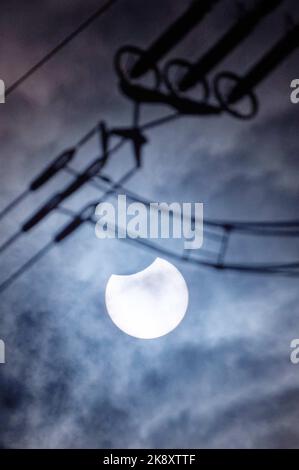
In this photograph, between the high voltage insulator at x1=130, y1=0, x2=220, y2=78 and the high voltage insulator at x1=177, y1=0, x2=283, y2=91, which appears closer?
the high voltage insulator at x1=130, y1=0, x2=220, y2=78

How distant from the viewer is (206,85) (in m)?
9.35

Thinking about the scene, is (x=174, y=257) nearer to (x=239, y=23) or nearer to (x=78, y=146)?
(x=78, y=146)

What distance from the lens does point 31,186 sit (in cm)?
1021

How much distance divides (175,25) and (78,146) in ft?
12.2

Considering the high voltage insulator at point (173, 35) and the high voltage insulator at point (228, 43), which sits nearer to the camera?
the high voltage insulator at point (173, 35)

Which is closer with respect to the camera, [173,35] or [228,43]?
[173,35]

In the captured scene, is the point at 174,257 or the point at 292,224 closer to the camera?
the point at 292,224

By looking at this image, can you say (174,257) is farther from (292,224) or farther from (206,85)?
(206,85)
